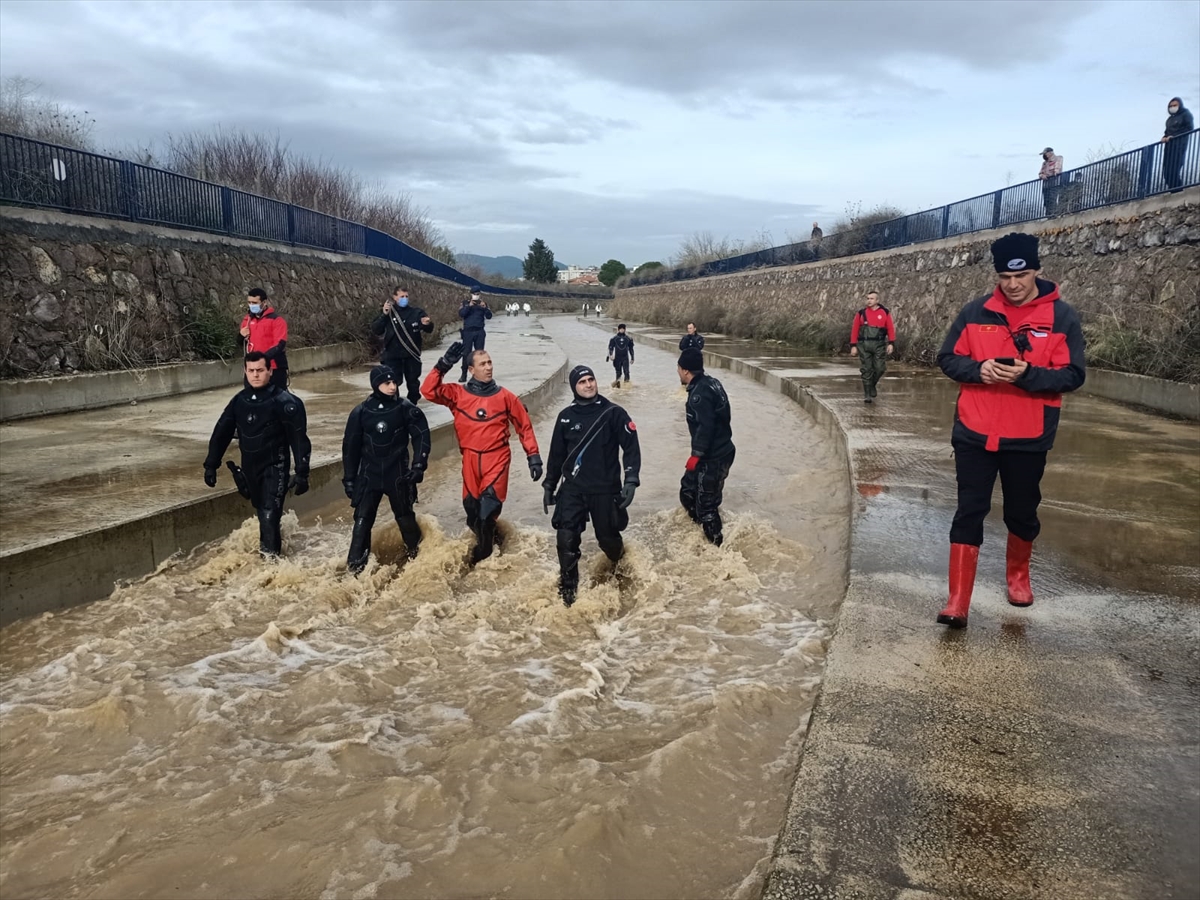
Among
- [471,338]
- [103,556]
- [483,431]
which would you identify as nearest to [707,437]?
[483,431]

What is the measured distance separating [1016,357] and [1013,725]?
1.74 meters

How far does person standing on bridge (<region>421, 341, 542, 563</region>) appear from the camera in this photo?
6355mm

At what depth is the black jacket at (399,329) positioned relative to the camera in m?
10.8

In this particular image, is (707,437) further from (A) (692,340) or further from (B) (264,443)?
(A) (692,340)

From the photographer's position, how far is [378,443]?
6.17m

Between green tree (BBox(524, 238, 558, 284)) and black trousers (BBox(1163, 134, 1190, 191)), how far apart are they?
9378 cm

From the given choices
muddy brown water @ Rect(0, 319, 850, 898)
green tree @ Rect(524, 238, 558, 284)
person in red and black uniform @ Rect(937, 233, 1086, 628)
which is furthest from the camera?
green tree @ Rect(524, 238, 558, 284)

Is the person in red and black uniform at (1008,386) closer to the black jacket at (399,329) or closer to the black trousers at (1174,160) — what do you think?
the black jacket at (399,329)

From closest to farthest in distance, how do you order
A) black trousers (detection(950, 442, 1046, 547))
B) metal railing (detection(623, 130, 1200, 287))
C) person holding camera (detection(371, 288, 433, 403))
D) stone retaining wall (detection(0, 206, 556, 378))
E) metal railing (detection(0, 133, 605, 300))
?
1. black trousers (detection(950, 442, 1046, 547))
2. person holding camera (detection(371, 288, 433, 403))
3. stone retaining wall (detection(0, 206, 556, 378))
4. metal railing (detection(0, 133, 605, 300))
5. metal railing (detection(623, 130, 1200, 287))

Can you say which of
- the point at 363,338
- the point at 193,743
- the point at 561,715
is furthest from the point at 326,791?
the point at 363,338

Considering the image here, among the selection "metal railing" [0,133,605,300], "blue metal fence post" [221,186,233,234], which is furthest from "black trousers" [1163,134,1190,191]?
"blue metal fence post" [221,186,233,234]

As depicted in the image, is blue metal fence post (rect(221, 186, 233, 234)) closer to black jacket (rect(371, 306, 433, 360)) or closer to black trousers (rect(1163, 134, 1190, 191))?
black jacket (rect(371, 306, 433, 360))

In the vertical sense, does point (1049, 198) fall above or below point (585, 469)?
above

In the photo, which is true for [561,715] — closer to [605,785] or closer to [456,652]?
[605,785]
